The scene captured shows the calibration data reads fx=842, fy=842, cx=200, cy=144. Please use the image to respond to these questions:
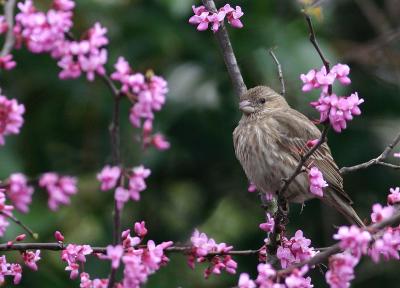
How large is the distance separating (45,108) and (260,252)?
392 cm

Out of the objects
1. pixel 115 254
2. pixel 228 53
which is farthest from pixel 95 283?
pixel 228 53

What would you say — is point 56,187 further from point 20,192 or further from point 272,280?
point 272,280

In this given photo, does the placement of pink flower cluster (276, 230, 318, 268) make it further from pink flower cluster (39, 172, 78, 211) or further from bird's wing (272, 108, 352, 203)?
bird's wing (272, 108, 352, 203)

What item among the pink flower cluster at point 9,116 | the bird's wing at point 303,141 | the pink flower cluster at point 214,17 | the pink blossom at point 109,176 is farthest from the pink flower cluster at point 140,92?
the bird's wing at point 303,141

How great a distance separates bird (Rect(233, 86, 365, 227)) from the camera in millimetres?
4773

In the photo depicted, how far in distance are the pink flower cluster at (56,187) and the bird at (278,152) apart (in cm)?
239

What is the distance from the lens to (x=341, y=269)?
265 cm

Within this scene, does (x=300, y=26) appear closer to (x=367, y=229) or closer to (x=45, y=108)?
(x=45, y=108)

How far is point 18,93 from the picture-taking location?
6820 mm

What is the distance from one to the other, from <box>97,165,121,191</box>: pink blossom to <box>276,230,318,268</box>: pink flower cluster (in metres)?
1.18

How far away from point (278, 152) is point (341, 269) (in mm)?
2332

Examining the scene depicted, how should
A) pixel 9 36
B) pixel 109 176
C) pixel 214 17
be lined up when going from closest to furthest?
pixel 109 176, pixel 9 36, pixel 214 17

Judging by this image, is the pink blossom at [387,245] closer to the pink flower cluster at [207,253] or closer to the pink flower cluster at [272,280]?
the pink flower cluster at [272,280]

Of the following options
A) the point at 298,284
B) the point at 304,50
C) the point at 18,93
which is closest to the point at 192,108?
the point at 304,50
